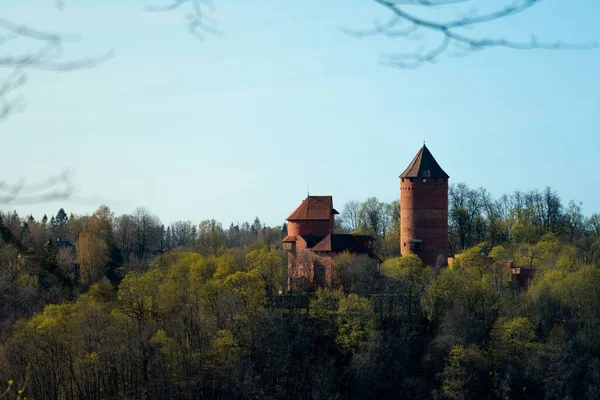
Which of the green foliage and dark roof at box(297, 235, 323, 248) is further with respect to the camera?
dark roof at box(297, 235, 323, 248)

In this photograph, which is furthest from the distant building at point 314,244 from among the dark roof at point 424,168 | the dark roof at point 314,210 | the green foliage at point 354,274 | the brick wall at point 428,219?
the dark roof at point 424,168

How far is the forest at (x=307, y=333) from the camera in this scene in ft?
92.6

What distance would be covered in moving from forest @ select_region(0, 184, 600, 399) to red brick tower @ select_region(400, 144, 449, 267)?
1.18m

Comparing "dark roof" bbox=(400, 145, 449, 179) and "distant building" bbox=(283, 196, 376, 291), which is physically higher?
"dark roof" bbox=(400, 145, 449, 179)

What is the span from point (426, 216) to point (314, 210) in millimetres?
4659

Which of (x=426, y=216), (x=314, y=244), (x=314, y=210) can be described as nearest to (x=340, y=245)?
(x=314, y=244)

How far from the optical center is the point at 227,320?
30.8m

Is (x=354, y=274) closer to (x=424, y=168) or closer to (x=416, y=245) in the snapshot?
(x=416, y=245)

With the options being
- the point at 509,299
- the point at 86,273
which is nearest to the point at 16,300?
the point at 86,273

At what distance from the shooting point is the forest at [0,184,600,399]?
28.2m

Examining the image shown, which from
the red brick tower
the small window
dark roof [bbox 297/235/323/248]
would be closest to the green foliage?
dark roof [bbox 297/235/323/248]

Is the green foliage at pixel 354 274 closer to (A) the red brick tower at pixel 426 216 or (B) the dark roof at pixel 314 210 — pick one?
(B) the dark roof at pixel 314 210

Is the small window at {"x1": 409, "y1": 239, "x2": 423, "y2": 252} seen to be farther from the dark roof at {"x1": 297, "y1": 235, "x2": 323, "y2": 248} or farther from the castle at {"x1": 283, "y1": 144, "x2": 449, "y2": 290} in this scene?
the dark roof at {"x1": 297, "y1": 235, "x2": 323, "y2": 248}

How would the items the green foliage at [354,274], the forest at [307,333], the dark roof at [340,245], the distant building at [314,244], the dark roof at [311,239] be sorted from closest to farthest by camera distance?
the forest at [307,333] → the green foliage at [354,274] → the distant building at [314,244] → the dark roof at [340,245] → the dark roof at [311,239]
